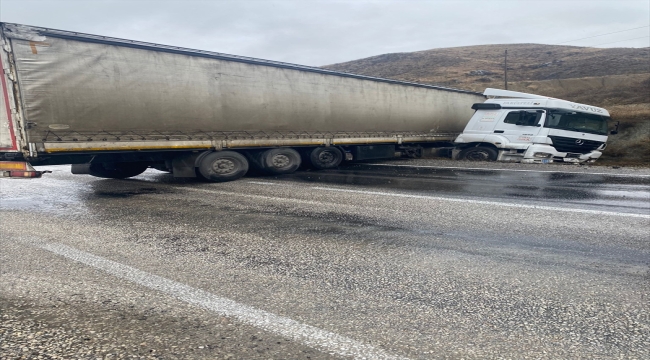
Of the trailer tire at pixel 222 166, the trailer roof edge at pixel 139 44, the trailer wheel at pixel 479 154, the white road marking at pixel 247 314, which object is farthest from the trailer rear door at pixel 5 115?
the trailer wheel at pixel 479 154

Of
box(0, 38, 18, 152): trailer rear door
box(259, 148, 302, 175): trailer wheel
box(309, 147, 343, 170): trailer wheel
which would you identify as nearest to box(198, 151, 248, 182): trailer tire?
box(259, 148, 302, 175): trailer wheel

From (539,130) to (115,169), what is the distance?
12.3 metres

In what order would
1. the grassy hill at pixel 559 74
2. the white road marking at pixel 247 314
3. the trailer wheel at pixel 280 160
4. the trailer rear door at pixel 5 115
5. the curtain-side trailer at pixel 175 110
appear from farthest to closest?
the grassy hill at pixel 559 74, the trailer wheel at pixel 280 160, the curtain-side trailer at pixel 175 110, the trailer rear door at pixel 5 115, the white road marking at pixel 247 314

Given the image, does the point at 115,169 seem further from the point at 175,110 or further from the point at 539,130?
the point at 539,130

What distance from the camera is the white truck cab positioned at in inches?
517

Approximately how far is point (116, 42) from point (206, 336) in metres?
7.77

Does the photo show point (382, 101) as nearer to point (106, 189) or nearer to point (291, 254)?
point (106, 189)

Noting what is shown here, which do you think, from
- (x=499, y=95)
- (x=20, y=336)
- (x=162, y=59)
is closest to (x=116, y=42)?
(x=162, y=59)

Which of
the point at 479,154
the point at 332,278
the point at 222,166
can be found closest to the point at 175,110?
the point at 222,166

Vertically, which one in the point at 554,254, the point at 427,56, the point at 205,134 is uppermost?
the point at 427,56

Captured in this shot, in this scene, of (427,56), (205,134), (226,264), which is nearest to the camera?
(226,264)

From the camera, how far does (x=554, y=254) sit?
4254 mm

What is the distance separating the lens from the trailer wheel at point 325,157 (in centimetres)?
1282

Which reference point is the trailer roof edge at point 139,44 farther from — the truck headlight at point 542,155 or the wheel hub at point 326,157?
the truck headlight at point 542,155
